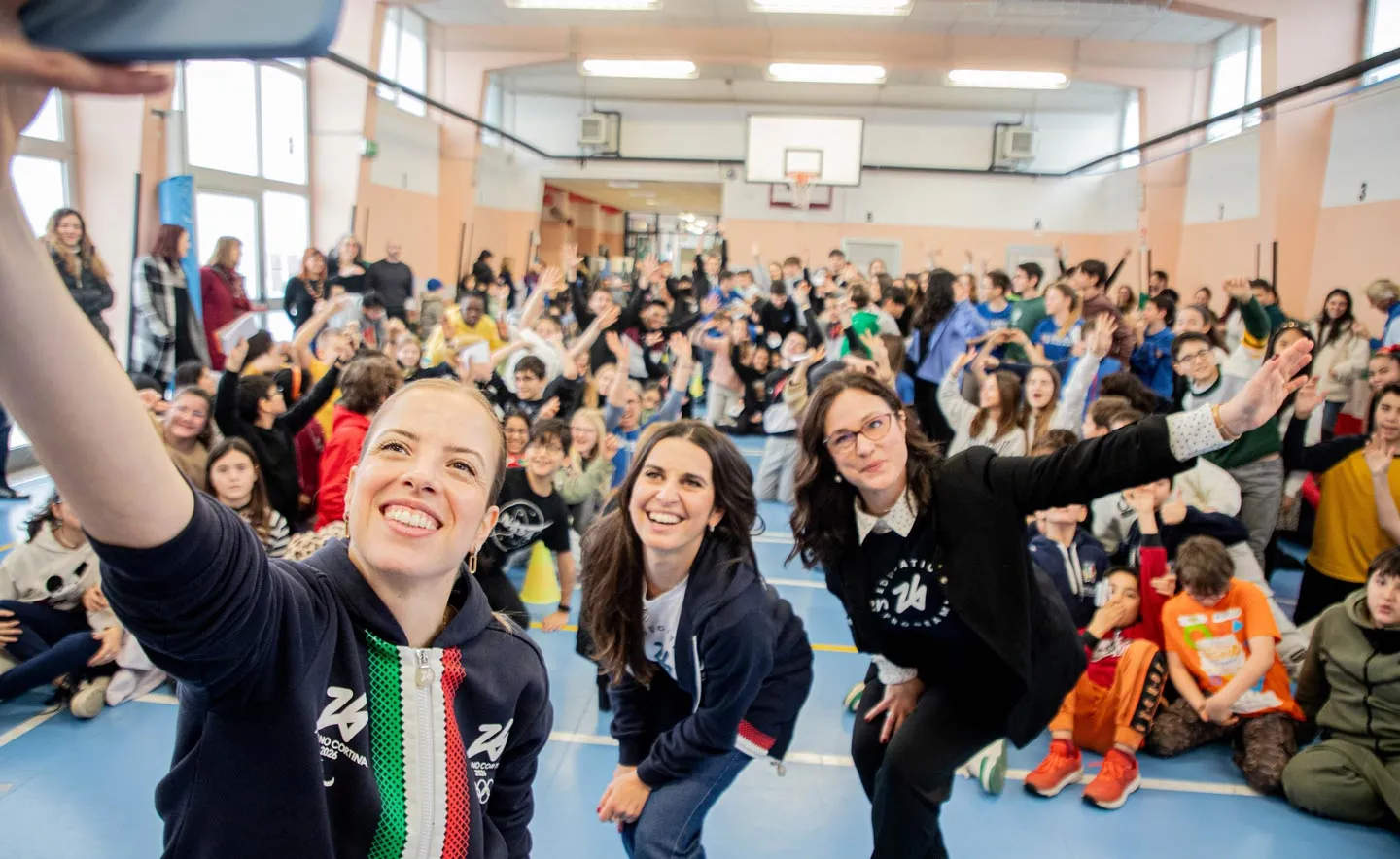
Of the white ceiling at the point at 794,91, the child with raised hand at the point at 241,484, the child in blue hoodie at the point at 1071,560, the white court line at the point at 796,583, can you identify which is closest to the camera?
the child with raised hand at the point at 241,484

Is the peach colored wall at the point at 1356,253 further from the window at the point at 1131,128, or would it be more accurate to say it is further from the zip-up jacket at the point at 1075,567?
the zip-up jacket at the point at 1075,567

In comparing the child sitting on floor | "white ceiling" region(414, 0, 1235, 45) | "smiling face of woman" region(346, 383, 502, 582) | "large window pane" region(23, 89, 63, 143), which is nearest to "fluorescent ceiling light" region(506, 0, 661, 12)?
"white ceiling" region(414, 0, 1235, 45)

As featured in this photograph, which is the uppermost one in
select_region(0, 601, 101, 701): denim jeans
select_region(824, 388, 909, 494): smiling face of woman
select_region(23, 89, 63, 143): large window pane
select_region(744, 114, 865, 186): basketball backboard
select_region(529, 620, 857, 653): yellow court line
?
select_region(744, 114, 865, 186): basketball backboard

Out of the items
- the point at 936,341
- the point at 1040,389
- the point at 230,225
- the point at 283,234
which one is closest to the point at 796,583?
the point at 1040,389

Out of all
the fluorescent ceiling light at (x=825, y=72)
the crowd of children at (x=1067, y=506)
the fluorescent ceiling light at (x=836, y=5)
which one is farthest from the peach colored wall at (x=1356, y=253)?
the fluorescent ceiling light at (x=825, y=72)

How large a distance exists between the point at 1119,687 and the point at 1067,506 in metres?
1.59

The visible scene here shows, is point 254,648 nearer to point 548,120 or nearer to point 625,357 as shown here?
point 625,357

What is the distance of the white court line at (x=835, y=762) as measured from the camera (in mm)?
3344

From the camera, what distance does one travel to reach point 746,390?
9312 mm

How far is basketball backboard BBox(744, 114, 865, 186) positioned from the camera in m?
15.1

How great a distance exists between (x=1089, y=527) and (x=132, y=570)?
453 cm

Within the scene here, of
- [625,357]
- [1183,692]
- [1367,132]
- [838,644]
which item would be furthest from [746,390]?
[1367,132]

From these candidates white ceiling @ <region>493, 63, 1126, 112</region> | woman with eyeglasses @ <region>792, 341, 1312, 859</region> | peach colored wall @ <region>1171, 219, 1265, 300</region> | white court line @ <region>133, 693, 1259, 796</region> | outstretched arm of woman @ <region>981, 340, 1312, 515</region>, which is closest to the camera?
outstretched arm of woman @ <region>981, 340, 1312, 515</region>

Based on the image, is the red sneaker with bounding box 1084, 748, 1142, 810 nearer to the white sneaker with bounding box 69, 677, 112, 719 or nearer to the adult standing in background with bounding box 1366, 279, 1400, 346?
the white sneaker with bounding box 69, 677, 112, 719
